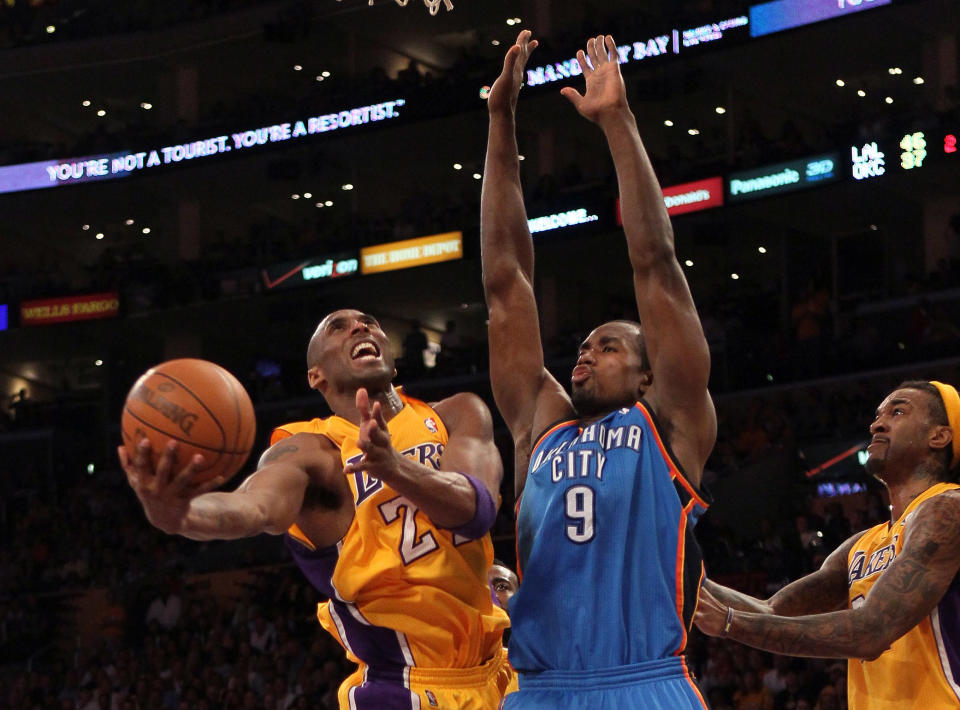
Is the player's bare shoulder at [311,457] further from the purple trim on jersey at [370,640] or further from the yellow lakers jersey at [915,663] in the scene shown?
the yellow lakers jersey at [915,663]

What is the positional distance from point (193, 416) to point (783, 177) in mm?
19670

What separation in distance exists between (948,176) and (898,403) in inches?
726

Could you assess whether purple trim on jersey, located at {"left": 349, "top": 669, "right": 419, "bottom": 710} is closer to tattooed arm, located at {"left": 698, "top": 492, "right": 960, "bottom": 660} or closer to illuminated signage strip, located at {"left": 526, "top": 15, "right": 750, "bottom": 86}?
tattooed arm, located at {"left": 698, "top": 492, "right": 960, "bottom": 660}

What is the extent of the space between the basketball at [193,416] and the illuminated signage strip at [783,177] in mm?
19022

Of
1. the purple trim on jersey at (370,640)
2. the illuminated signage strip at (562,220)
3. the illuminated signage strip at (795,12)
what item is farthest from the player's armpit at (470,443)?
the illuminated signage strip at (562,220)

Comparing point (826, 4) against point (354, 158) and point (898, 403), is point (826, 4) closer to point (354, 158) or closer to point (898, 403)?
point (354, 158)

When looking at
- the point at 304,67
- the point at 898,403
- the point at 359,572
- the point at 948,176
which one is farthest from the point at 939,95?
the point at 359,572

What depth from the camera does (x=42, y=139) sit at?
1299 inches

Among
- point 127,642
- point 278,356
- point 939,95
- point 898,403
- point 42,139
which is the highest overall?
point 42,139

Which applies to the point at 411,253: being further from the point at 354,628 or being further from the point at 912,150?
the point at 354,628

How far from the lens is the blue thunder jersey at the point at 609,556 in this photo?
4.41 m

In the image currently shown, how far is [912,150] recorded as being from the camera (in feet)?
69.2

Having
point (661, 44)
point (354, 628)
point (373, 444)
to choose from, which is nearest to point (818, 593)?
point (354, 628)

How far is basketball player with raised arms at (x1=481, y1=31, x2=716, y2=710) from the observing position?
4395 mm
